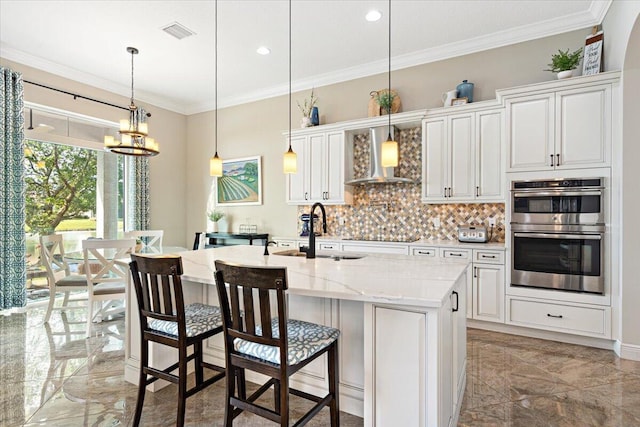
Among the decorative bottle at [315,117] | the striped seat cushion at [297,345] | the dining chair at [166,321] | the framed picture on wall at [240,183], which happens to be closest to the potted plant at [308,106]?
the decorative bottle at [315,117]

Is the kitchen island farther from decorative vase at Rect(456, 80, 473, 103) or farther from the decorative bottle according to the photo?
the decorative bottle

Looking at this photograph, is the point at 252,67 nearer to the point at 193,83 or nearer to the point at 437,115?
the point at 193,83

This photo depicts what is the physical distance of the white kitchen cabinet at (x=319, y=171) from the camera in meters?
4.57

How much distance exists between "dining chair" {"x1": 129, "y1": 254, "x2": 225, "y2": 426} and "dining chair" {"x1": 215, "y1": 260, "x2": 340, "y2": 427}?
32 cm

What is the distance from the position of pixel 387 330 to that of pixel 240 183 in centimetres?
465

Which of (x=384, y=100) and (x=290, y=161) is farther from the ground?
(x=384, y=100)

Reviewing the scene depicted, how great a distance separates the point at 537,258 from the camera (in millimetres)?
3250

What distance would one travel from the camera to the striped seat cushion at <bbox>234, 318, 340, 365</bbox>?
155cm

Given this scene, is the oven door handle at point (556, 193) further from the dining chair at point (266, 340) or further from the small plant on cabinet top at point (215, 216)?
the small plant on cabinet top at point (215, 216)

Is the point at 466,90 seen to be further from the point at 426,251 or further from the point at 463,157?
the point at 426,251

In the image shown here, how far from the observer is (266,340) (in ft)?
4.89

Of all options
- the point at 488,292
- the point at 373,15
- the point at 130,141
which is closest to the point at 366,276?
the point at 488,292

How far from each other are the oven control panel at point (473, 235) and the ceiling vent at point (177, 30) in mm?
3753

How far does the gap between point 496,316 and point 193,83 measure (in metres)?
5.19
